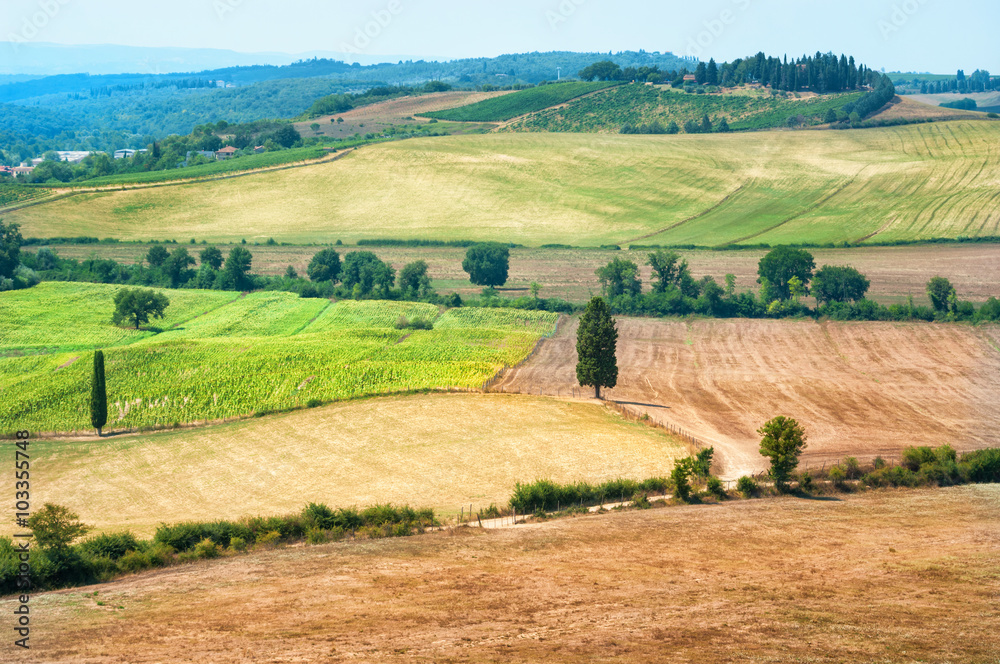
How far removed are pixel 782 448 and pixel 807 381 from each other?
23122mm

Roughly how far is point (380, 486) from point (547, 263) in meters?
69.5

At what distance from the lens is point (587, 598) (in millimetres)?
33938

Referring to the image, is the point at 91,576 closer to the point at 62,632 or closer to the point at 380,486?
the point at 62,632

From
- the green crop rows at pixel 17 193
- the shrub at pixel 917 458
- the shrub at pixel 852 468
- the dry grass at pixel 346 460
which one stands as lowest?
the dry grass at pixel 346 460

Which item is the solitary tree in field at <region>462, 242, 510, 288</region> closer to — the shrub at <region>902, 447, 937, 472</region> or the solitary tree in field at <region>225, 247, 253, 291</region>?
the solitary tree in field at <region>225, 247, 253, 291</region>

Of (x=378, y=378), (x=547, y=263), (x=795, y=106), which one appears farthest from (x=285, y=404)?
(x=795, y=106)

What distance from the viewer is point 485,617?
106 feet

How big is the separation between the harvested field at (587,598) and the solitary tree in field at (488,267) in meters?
62.1

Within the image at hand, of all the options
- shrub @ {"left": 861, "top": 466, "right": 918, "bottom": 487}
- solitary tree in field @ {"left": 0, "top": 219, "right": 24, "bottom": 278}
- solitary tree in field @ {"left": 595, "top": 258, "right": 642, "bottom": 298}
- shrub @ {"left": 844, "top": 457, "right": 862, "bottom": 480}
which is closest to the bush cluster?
shrub @ {"left": 844, "top": 457, "right": 862, "bottom": 480}

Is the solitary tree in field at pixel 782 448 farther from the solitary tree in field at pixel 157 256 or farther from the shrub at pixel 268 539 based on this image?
the solitary tree in field at pixel 157 256

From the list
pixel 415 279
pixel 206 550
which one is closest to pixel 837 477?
pixel 206 550

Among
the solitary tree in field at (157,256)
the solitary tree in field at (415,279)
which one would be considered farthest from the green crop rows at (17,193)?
the solitary tree in field at (415,279)

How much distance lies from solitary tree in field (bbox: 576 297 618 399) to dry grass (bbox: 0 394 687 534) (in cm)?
260

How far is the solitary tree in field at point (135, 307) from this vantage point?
280 feet
